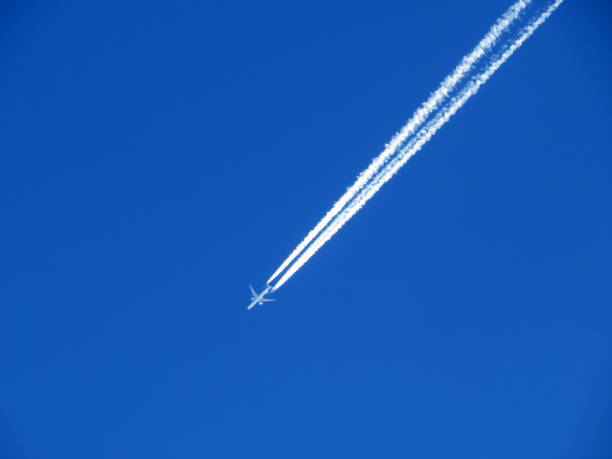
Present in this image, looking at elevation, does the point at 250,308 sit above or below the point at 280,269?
below

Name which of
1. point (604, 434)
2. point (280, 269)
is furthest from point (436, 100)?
point (604, 434)

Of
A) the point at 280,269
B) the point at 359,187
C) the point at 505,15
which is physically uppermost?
the point at 505,15

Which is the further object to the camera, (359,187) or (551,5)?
(359,187)

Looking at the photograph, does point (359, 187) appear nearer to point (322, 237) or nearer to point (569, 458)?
point (322, 237)

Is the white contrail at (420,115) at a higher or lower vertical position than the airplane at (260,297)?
higher

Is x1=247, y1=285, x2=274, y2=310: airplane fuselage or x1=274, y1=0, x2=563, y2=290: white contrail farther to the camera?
x1=247, y1=285, x2=274, y2=310: airplane fuselage
